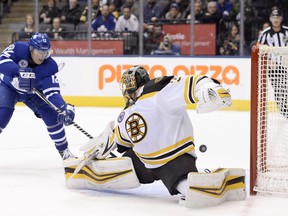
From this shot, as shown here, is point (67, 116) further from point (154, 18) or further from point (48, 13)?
point (48, 13)

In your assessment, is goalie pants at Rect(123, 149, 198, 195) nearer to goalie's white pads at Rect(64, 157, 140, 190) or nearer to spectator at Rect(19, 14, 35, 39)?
goalie's white pads at Rect(64, 157, 140, 190)

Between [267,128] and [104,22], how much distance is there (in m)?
5.64

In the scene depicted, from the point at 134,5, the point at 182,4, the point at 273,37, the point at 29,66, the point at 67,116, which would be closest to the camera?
the point at 67,116

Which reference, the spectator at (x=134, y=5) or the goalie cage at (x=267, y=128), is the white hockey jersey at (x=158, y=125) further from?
the spectator at (x=134, y=5)

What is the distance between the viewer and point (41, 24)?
9.52 m

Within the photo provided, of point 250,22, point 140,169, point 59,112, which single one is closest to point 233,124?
point 250,22

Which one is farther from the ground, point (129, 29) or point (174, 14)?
point (174, 14)

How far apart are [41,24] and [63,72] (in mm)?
744

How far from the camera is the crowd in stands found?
8.83 metres

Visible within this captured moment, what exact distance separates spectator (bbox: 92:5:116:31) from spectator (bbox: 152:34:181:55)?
28.4 inches

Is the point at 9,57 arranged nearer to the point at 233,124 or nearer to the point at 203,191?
the point at 203,191

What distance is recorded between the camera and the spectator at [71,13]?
9.50m

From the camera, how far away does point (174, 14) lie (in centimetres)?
912

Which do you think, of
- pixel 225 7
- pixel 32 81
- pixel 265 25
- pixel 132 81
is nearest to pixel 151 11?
pixel 225 7
